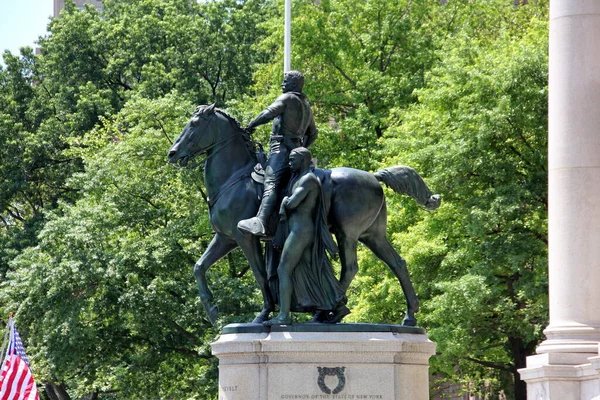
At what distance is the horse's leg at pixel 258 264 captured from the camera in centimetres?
1784

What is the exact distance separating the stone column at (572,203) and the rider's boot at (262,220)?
844 cm

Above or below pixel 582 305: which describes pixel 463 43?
above

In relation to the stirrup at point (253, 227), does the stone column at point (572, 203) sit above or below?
above

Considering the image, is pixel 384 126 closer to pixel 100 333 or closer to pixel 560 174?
pixel 100 333

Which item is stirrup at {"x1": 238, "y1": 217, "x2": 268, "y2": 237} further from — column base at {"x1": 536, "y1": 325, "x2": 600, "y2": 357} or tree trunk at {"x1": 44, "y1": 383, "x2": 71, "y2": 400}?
tree trunk at {"x1": 44, "y1": 383, "x2": 71, "y2": 400}

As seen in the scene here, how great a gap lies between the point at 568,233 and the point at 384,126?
19054 millimetres

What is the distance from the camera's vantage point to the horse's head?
60.5 feet

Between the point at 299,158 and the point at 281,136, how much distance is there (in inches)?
34.3

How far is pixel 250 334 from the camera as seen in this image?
683 inches

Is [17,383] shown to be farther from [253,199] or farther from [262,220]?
[262,220]

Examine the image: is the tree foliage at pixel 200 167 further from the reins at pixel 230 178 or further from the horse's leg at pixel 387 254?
the reins at pixel 230 178

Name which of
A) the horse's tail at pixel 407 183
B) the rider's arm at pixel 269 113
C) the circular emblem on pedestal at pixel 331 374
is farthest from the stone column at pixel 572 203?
the circular emblem on pedestal at pixel 331 374

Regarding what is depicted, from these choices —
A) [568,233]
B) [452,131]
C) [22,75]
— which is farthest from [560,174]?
[22,75]

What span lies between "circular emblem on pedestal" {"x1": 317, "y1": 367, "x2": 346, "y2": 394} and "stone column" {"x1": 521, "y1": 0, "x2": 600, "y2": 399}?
8.28 m
